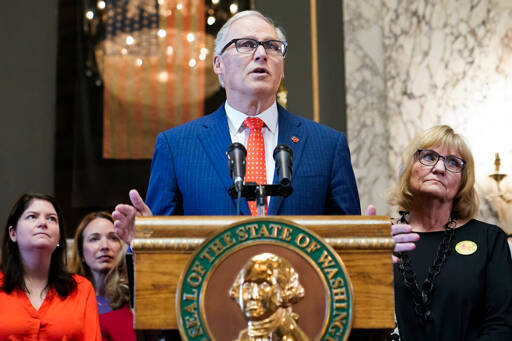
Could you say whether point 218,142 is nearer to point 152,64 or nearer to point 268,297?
point 268,297

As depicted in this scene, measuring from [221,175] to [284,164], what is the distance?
1.38 feet

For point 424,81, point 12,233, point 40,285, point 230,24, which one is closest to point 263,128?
point 230,24

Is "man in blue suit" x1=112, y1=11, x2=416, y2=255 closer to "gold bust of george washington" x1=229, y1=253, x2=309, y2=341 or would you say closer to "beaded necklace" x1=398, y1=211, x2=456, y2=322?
"gold bust of george washington" x1=229, y1=253, x2=309, y2=341

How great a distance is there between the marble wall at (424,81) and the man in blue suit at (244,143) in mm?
2814

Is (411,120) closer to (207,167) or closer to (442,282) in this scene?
(442,282)

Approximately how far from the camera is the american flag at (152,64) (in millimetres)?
6223

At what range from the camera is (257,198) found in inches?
73.1

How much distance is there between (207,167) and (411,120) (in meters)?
3.76

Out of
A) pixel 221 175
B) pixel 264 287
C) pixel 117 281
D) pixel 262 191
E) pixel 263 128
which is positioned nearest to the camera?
pixel 264 287

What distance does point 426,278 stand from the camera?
9.82 ft

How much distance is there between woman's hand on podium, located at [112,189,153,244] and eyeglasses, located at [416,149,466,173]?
5.74ft

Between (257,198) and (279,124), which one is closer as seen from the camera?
(257,198)

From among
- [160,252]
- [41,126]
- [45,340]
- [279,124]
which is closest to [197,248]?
[160,252]

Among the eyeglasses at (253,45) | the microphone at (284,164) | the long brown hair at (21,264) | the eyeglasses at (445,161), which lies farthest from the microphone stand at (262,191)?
the long brown hair at (21,264)
